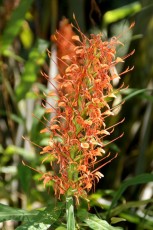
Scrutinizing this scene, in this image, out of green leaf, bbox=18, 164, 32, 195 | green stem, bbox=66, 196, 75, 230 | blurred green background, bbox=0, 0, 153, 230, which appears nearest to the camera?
green stem, bbox=66, 196, 75, 230

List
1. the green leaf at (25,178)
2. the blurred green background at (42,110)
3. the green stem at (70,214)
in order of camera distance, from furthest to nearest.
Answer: the blurred green background at (42,110) → the green leaf at (25,178) → the green stem at (70,214)

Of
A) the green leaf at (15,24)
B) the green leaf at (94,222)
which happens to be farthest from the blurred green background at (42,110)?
the green leaf at (94,222)

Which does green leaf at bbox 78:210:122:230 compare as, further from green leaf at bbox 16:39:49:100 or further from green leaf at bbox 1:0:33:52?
green leaf at bbox 1:0:33:52

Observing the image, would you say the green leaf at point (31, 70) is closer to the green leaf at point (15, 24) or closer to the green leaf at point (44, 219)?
the green leaf at point (15, 24)

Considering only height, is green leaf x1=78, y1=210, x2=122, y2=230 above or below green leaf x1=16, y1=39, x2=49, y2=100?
below

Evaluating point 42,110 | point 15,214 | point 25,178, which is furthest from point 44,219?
point 42,110

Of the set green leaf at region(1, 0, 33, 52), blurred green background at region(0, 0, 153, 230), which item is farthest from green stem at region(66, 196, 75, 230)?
green leaf at region(1, 0, 33, 52)

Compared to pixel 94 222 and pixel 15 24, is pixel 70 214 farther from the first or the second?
pixel 15 24

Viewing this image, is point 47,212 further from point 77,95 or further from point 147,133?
point 147,133
